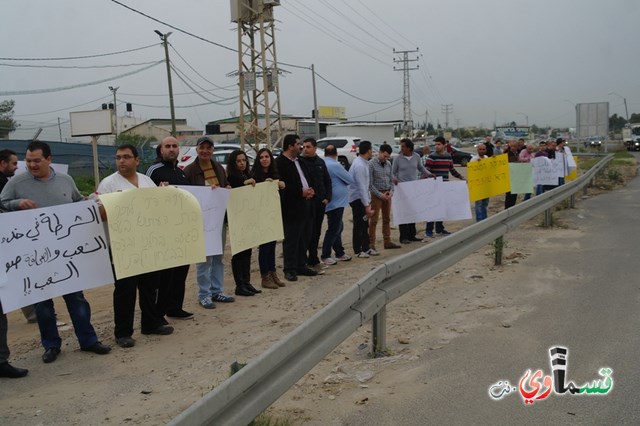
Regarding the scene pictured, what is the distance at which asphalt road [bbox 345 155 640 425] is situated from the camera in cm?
395

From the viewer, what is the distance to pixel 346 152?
106 ft

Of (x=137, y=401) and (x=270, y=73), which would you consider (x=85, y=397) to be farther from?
(x=270, y=73)

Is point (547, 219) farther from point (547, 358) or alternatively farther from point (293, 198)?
point (547, 358)

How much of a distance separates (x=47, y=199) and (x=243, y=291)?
291cm

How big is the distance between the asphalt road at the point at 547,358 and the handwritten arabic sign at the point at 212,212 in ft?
9.58

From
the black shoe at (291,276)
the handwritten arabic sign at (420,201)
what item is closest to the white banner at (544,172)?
the handwritten arabic sign at (420,201)

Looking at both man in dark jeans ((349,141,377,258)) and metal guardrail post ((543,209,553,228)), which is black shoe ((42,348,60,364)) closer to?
man in dark jeans ((349,141,377,258))

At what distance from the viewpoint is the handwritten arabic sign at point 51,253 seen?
16.5 ft

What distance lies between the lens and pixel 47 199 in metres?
5.46

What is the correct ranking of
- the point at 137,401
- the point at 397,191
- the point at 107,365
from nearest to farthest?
the point at 137,401, the point at 107,365, the point at 397,191

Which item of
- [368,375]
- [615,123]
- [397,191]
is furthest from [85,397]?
[615,123]

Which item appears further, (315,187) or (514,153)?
(514,153)

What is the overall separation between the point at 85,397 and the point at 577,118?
31.4m

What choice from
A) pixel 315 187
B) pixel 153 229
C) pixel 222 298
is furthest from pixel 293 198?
pixel 153 229
